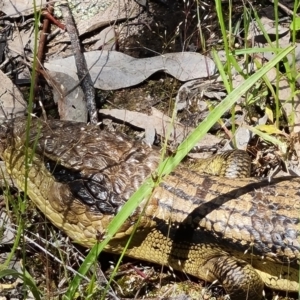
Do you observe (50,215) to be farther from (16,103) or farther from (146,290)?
(16,103)

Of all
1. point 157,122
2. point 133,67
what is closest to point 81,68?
point 133,67

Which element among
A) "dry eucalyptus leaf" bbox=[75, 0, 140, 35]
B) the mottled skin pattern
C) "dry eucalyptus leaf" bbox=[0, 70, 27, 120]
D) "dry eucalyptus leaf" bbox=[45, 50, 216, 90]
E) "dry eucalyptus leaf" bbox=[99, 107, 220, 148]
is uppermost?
"dry eucalyptus leaf" bbox=[75, 0, 140, 35]

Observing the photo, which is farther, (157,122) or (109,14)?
(109,14)

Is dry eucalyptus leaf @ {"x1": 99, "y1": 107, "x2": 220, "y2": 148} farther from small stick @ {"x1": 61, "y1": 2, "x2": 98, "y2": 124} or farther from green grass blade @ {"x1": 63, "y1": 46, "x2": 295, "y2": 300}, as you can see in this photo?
green grass blade @ {"x1": 63, "y1": 46, "x2": 295, "y2": 300}

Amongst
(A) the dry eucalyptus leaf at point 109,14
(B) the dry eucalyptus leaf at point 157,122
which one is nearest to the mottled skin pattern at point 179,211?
(B) the dry eucalyptus leaf at point 157,122

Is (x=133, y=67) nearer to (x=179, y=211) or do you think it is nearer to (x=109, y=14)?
(x=109, y=14)

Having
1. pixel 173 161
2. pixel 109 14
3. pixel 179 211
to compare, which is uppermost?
pixel 109 14

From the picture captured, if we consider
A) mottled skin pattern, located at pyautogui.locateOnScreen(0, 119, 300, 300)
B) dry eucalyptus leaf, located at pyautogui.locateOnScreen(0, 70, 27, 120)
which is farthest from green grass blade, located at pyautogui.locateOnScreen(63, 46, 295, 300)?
dry eucalyptus leaf, located at pyautogui.locateOnScreen(0, 70, 27, 120)
